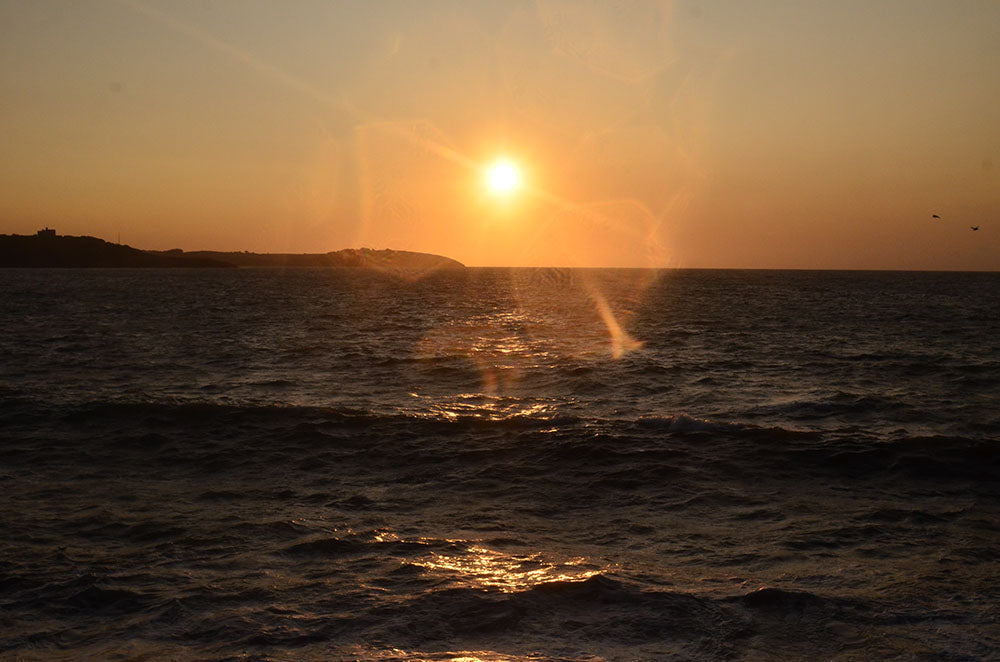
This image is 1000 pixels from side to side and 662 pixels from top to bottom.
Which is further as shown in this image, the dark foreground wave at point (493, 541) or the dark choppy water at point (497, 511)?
the dark choppy water at point (497, 511)

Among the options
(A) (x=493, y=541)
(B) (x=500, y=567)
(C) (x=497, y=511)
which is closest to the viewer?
(B) (x=500, y=567)

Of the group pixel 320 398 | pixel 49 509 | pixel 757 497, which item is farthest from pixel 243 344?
pixel 757 497

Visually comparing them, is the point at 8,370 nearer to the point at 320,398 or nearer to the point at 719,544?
the point at 320,398

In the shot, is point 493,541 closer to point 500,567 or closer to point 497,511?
point 500,567

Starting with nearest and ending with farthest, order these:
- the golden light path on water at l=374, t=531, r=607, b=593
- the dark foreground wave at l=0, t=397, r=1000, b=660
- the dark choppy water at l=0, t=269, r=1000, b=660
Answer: the dark foreground wave at l=0, t=397, r=1000, b=660 → the dark choppy water at l=0, t=269, r=1000, b=660 → the golden light path on water at l=374, t=531, r=607, b=593

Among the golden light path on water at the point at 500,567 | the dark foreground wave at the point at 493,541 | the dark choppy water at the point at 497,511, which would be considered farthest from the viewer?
the golden light path on water at the point at 500,567

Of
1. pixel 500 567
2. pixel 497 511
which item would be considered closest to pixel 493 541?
pixel 500 567

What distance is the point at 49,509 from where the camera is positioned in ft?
43.0

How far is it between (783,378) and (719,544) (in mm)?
19566

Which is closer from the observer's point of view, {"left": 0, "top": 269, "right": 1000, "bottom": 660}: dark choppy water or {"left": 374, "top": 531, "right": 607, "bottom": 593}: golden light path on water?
{"left": 0, "top": 269, "right": 1000, "bottom": 660}: dark choppy water

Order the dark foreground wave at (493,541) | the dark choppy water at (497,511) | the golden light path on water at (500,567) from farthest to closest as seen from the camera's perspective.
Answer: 1. the golden light path on water at (500,567)
2. the dark choppy water at (497,511)
3. the dark foreground wave at (493,541)

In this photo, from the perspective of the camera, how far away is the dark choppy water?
8578mm

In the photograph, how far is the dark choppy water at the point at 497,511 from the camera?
8.58 metres

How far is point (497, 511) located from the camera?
13391mm
